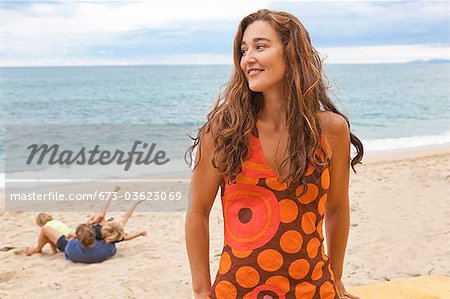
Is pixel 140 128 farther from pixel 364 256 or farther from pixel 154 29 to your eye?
pixel 154 29

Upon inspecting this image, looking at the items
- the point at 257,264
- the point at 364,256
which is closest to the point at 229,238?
the point at 257,264

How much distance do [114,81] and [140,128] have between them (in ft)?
90.6

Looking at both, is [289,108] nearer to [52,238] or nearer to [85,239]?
[85,239]

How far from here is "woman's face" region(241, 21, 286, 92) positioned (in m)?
1.87

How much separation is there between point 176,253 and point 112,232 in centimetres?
65

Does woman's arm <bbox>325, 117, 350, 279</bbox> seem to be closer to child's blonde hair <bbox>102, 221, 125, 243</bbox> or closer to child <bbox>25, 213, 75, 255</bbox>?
child's blonde hair <bbox>102, 221, 125, 243</bbox>

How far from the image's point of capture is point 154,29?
62156 mm

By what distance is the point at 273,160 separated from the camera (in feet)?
6.24

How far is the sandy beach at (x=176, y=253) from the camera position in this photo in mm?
4684

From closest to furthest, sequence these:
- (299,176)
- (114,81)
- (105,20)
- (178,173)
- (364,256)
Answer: (299,176)
(364,256)
(178,173)
(114,81)
(105,20)

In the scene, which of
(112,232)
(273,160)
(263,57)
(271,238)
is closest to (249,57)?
(263,57)

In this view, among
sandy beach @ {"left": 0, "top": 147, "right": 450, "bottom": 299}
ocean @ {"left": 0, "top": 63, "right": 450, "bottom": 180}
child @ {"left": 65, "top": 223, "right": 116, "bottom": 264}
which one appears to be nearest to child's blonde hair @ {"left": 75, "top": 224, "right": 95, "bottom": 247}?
child @ {"left": 65, "top": 223, "right": 116, "bottom": 264}

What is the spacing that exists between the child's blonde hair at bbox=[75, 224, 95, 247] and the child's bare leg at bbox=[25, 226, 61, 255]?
12.6 inches

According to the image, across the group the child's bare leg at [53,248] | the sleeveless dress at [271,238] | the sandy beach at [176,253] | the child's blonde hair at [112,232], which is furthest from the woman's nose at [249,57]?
the child's bare leg at [53,248]
